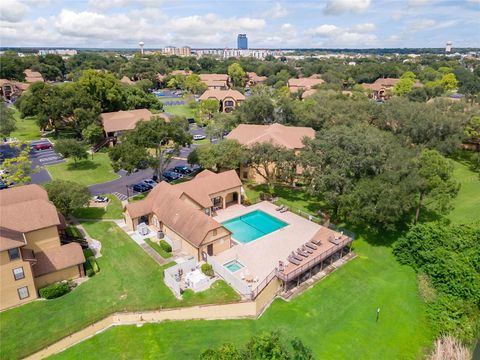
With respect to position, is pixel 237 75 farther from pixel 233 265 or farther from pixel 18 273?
pixel 18 273

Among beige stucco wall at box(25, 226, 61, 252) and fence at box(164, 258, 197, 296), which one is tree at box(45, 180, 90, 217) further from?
fence at box(164, 258, 197, 296)

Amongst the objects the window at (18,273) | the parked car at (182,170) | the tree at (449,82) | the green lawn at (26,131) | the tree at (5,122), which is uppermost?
the tree at (449,82)

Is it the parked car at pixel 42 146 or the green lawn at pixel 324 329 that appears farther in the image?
the parked car at pixel 42 146

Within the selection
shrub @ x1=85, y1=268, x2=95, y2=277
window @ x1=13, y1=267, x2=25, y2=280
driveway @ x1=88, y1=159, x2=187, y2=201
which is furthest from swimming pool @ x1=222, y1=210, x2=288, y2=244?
window @ x1=13, y1=267, x2=25, y2=280

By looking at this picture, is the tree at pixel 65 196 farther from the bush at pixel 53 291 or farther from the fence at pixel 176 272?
the fence at pixel 176 272

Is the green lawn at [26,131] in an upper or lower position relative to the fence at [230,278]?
upper

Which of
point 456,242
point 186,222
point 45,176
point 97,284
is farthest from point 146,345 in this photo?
point 45,176

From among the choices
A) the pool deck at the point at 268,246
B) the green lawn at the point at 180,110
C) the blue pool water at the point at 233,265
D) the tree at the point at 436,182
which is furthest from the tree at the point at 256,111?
the blue pool water at the point at 233,265
